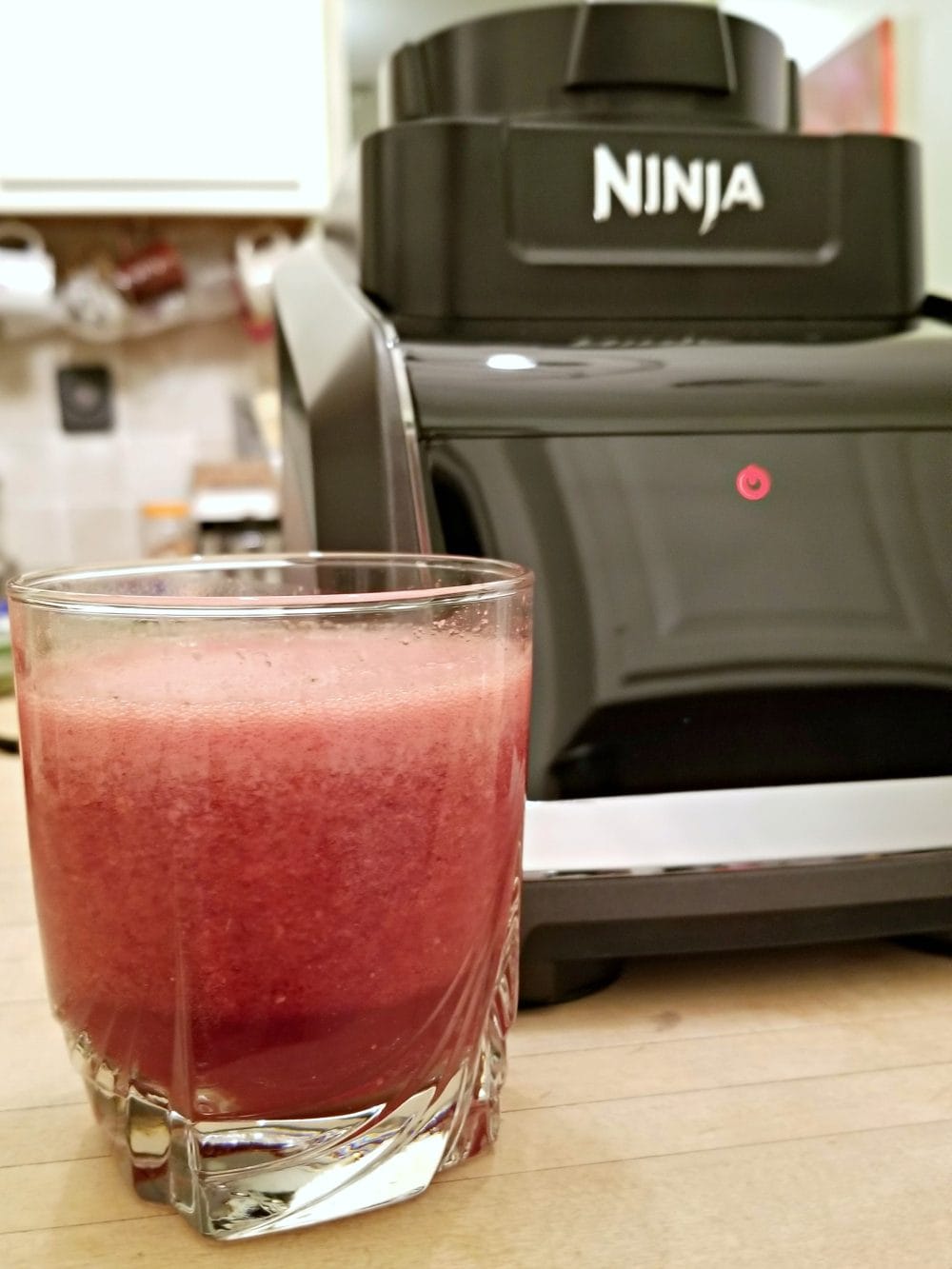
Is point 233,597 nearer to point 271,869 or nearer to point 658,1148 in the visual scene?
point 271,869

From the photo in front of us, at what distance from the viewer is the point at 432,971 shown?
0.94 ft

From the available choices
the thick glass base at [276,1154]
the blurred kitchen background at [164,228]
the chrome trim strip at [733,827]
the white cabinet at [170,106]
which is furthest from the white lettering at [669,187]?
the white cabinet at [170,106]

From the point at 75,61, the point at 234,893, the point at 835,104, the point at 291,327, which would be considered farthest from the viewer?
the point at 75,61

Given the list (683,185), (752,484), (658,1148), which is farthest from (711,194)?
(658,1148)

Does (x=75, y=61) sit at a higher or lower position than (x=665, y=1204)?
higher

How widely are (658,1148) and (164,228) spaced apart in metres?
1.92

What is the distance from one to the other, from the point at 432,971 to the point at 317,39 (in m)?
1.70

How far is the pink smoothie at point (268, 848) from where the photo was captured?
0.26 metres

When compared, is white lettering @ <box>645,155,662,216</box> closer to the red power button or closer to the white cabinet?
the red power button

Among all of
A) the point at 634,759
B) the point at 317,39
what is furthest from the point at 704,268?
the point at 317,39

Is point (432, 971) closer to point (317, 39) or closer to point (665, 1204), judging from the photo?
point (665, 1204)

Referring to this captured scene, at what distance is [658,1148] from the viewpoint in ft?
0.99

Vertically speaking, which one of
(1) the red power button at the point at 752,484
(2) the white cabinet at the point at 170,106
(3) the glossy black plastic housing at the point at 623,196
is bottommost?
(1) the red power button at the point at 752,484

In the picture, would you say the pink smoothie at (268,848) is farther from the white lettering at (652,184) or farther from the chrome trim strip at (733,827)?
the white lettering at (652,184)
